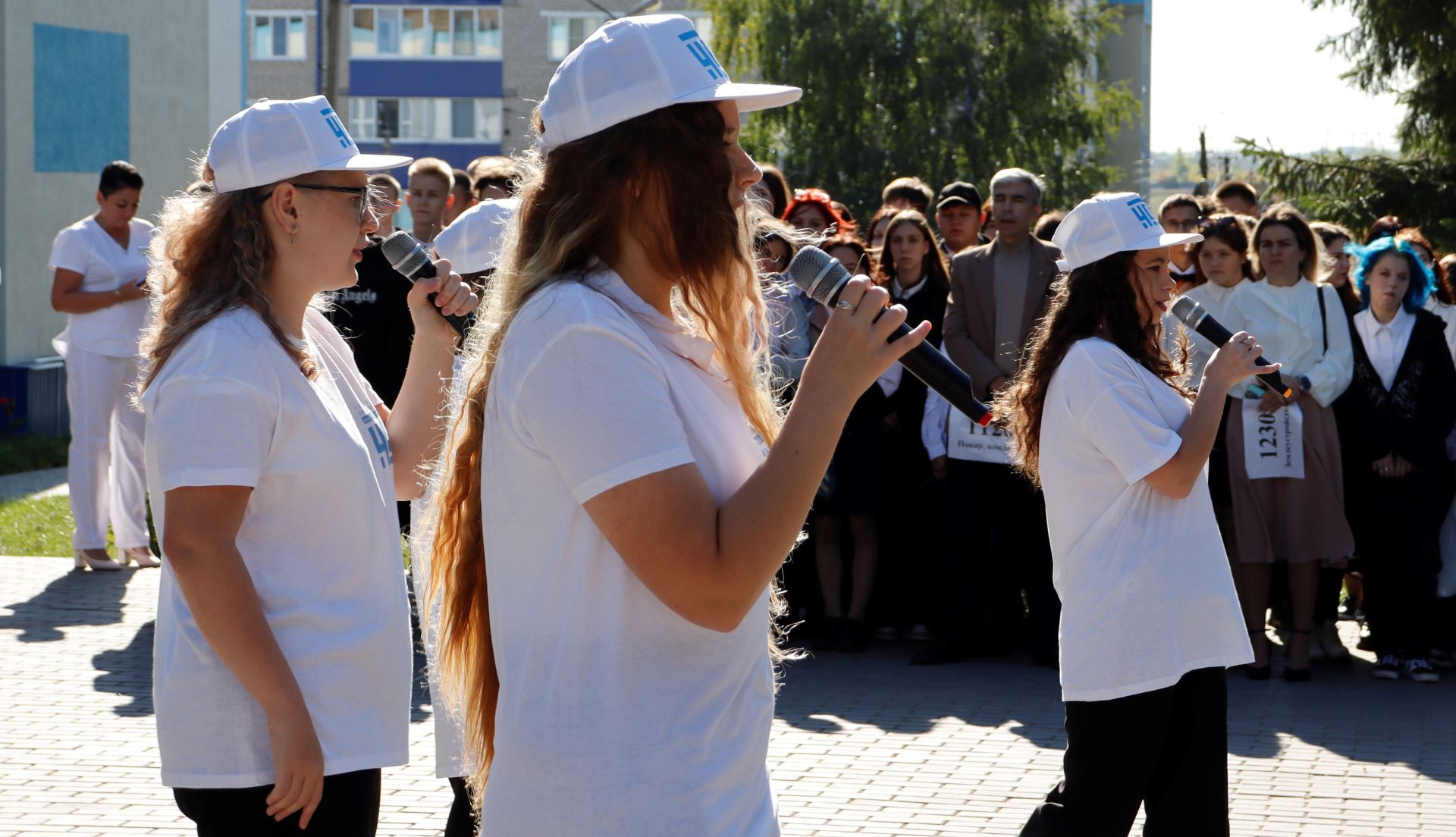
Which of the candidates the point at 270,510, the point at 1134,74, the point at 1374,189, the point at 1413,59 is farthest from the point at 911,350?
the point at 1134,74

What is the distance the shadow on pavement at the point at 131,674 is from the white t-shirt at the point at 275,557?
434 cm

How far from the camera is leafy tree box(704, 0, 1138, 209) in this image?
47250mm

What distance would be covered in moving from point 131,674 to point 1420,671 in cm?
632

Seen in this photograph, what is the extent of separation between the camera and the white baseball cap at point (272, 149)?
3.06m

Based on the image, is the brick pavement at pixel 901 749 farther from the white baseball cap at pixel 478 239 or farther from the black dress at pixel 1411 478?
the white baseball cap at pixel 478 239

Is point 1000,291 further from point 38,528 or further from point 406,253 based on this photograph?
point 38,528

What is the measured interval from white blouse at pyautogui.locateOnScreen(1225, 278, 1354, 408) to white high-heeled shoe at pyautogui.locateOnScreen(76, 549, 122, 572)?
22.9ft

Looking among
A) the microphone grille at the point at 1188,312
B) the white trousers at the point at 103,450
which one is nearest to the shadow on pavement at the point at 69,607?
the white trousers at the point at 103,450

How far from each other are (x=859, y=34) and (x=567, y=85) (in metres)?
46.8

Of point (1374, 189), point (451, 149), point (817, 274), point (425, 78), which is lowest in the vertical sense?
point (817, 274)

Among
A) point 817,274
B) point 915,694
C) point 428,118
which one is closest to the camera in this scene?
point 817,274

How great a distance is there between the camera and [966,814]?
581 cm

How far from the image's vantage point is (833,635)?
8.84m

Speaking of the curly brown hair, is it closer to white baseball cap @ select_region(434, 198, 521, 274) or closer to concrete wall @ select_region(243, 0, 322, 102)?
white baseball cap @ select_region(434, 198, 521, 274)
